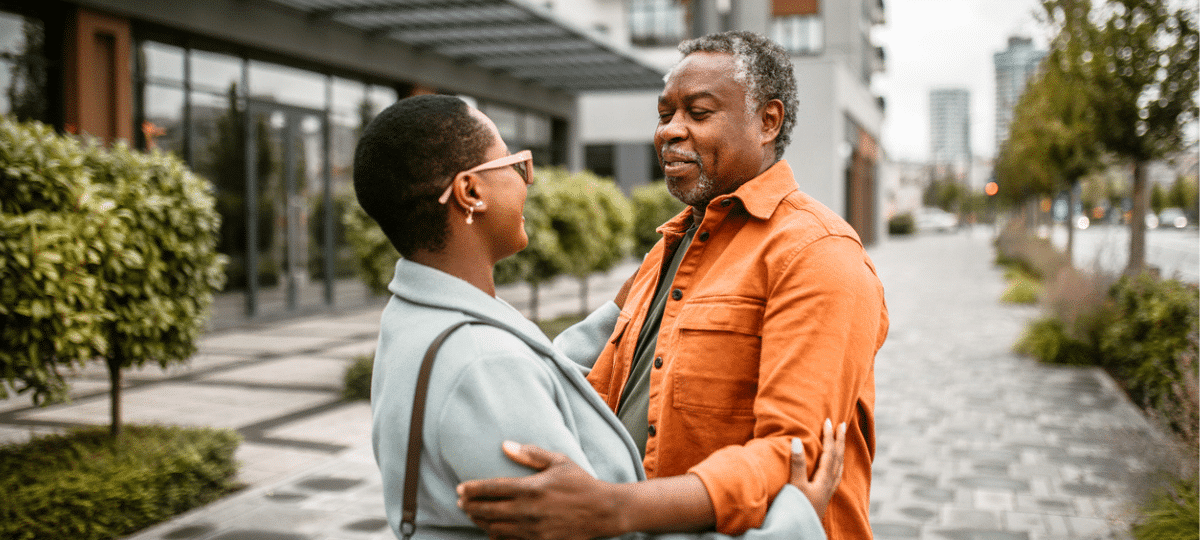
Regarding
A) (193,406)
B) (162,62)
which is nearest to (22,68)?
(162,62)

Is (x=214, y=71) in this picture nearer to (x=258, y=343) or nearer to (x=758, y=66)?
(x=258, y=343)

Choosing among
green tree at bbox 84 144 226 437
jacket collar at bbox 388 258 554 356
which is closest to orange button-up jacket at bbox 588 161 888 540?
jacket collar at bbox 388 258 554 356

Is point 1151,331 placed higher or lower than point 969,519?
higher

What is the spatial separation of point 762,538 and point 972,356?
10.1 m

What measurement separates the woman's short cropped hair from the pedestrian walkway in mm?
3673

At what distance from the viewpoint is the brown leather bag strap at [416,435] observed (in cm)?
128

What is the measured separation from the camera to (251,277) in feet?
45.4

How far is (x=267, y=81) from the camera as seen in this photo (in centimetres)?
1430

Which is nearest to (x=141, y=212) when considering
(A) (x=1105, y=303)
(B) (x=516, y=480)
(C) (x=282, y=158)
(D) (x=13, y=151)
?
(D) (x=13, y=151)

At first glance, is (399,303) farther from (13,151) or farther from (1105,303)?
(1105,303)

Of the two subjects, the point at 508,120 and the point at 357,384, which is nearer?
the point at 357,384

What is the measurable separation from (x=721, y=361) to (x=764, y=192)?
350 millimetres

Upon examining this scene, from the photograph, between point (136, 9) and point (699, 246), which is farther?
point (136, 9)

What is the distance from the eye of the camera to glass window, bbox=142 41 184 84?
39.8 feet
